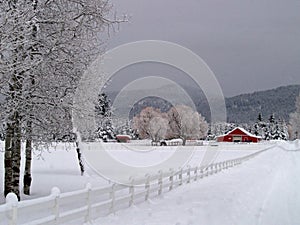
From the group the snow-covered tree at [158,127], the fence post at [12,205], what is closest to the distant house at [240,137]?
the snow-covered tree at [158,127]

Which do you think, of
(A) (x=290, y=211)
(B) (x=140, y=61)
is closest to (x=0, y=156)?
(B) (x=140, y=61)

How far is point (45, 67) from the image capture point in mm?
13477

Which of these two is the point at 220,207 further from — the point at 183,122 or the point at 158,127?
the point at 158,127

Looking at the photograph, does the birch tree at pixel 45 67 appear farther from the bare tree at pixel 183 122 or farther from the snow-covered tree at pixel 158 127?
the snow-covered tree at pixel 158 127

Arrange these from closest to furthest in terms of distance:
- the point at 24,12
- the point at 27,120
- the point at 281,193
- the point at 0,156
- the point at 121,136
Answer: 1. the point at 24,12
2. the point at 27,120
3. the point at 281,193
4. the point at 0,156
5. the point at 121,136

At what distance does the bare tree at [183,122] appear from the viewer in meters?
93.0

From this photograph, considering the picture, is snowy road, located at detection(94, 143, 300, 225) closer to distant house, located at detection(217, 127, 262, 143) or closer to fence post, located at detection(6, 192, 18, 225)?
fence post, located at detection(6, 192, 18, 225)

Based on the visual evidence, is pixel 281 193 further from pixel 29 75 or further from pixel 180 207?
pixel 29 75

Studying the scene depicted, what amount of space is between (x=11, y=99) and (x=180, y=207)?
5721 mm

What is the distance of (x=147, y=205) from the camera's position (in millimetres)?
14383

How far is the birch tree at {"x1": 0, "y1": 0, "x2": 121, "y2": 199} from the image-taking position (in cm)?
1238

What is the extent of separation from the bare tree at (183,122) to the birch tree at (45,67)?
75.2 meters

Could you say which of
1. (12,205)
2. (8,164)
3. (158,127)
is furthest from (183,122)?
(12,205)

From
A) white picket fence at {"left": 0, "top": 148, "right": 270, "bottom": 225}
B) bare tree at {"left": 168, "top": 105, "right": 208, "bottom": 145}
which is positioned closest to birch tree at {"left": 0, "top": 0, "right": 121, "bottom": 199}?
white picket fence at {"left": 0, "top": 148, "right": 270, "bottom": 225}
